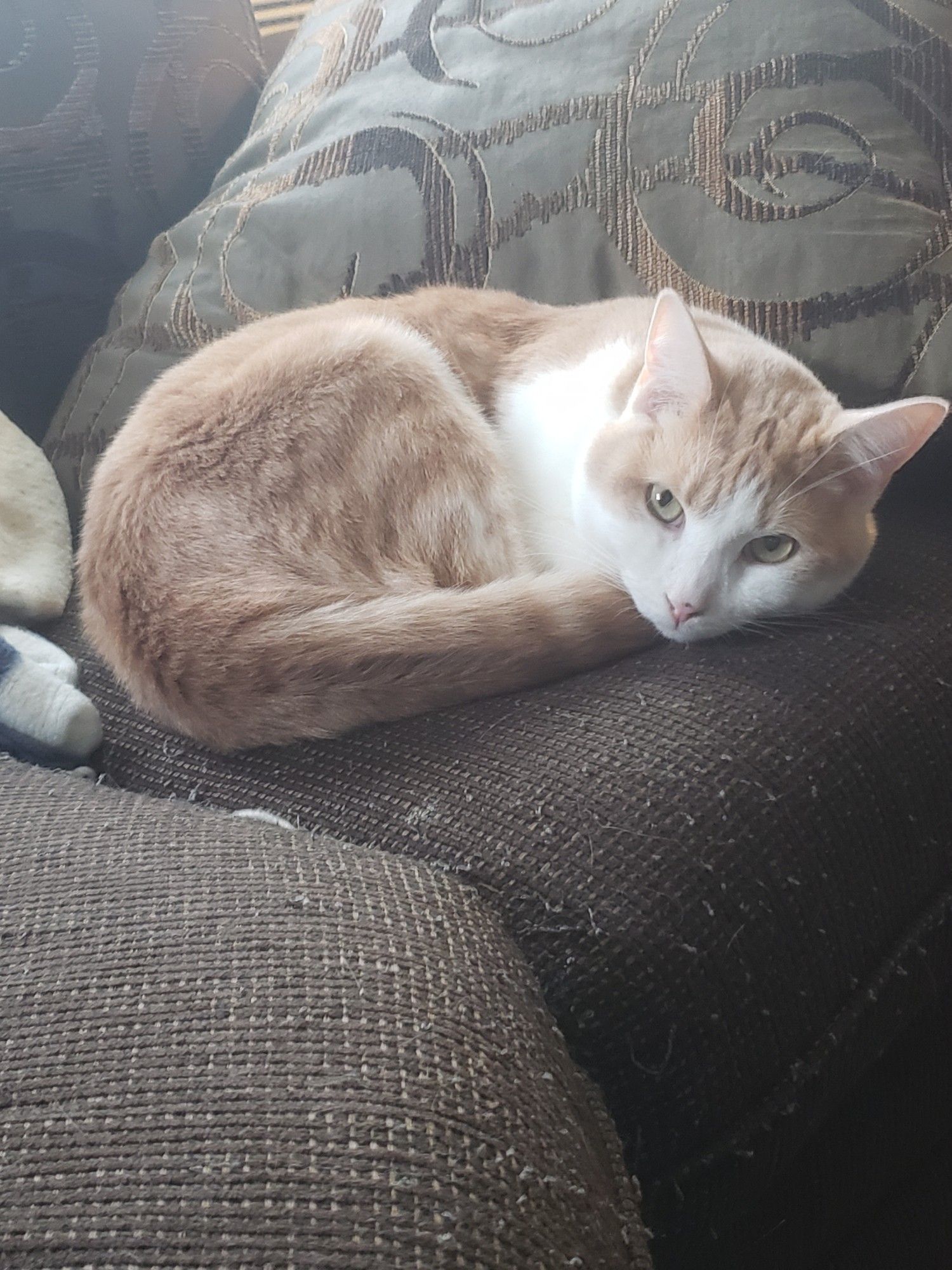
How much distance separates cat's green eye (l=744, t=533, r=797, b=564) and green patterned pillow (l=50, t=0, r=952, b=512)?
10.0 inches

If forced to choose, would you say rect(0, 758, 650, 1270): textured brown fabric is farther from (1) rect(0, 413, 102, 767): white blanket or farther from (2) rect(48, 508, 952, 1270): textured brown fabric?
(1) rect(0, 413, 102, 767): white blanket

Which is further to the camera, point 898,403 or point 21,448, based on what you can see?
point 21,448

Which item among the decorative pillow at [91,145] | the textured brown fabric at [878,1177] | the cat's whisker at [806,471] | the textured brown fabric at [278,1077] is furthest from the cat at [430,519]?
the decorative pillow at [91,145]

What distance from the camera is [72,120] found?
4.64 feet

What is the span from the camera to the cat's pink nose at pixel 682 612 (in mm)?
855

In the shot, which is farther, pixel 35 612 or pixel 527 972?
pixel 35 612

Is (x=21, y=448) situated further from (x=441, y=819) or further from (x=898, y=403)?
(x=898, y=403)

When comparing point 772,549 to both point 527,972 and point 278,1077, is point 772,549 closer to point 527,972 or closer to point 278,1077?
point 527,972

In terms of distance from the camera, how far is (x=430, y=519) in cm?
98

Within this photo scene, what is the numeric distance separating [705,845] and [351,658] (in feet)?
1.12

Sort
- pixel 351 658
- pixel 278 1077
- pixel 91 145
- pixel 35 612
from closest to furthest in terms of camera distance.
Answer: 1. pixel 278 1077
2. pixel 351 658
3. pixel 35 612
4. pixel 91 145

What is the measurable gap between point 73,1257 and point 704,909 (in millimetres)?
430

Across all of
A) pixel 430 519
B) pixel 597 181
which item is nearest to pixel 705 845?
pixel 430 519

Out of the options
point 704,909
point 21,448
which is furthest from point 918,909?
point 21,448
